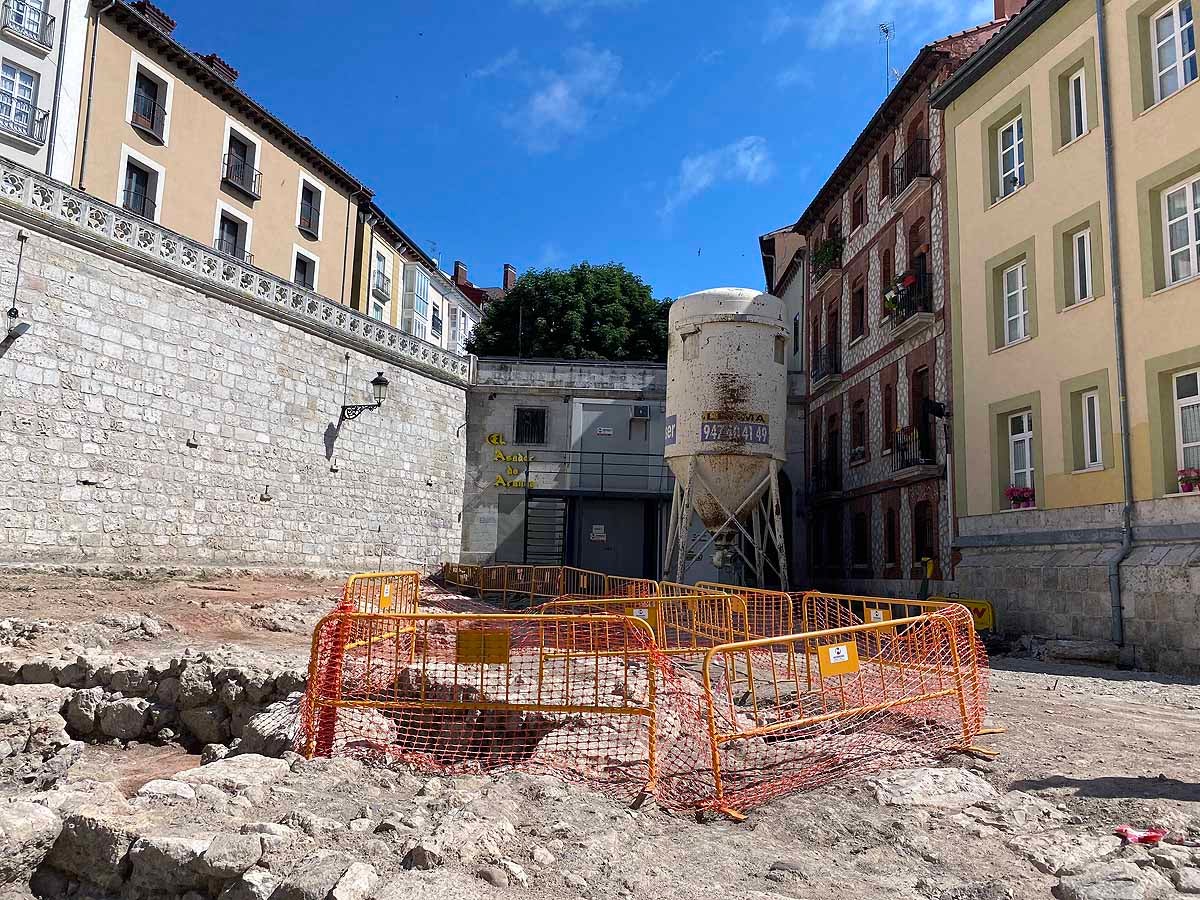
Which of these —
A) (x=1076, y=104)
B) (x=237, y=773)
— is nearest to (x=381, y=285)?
(x=1076, y=104)

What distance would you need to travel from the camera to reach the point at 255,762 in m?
5.61

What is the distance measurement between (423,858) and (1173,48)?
15.6m

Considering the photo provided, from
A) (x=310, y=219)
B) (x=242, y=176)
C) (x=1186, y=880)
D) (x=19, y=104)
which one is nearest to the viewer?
(x=1186, y=880)

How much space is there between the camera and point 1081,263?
1492 centimetres

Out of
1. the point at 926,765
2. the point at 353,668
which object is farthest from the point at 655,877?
the point at 353,668

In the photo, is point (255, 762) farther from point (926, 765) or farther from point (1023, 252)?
point (1023, 252)

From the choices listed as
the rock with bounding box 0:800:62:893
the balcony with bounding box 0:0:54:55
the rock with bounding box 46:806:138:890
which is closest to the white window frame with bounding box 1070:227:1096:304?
the rock with bounding box 46:806:138:890

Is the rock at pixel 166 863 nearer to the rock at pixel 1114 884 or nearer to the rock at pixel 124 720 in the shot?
the rock at pixel 1114 884

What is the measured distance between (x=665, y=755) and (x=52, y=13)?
81.2 feet

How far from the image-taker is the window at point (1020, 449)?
1592 cm

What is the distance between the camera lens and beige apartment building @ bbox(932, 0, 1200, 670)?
1269 centimetres

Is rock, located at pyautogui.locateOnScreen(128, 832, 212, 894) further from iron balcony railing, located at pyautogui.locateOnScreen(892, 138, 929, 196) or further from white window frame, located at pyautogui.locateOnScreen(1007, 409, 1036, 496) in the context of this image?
iron balcony railing, located at pyautogui.locateOnScreen(892, 138, 929, 196)

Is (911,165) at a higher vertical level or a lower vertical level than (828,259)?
higher

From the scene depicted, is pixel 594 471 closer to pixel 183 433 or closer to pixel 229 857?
pixel 183 433
